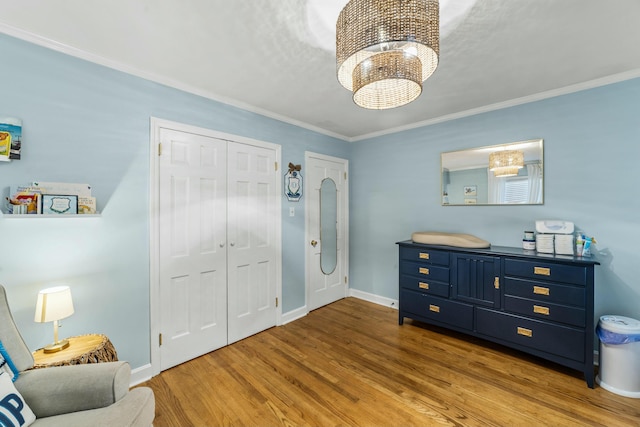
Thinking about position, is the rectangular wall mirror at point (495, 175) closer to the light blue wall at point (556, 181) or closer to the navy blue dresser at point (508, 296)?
the light blue wall at point (556, 181)

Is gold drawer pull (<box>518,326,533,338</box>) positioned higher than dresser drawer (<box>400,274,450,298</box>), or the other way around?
dresser drawer (<box>400,274,450,298</box>)

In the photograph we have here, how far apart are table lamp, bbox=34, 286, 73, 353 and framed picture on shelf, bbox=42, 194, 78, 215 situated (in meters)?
0.49

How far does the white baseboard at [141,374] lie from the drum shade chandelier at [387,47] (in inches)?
103

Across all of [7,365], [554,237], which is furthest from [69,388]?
[554,237]

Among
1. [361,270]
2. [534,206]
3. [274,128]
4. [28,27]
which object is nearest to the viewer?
[28,27]

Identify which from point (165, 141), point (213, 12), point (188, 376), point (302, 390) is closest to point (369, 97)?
point (213, 12)

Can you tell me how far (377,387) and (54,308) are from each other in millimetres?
2230

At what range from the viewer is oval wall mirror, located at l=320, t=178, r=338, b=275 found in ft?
12.3

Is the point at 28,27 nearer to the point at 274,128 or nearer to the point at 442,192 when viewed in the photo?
the point at 274,128

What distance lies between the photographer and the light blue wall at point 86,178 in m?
1.67

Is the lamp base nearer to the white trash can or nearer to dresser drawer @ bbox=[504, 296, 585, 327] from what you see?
dresser drawer @ bbox=[504, 296, 585, 327]

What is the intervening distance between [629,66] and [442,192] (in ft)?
5.78

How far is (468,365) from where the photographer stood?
233cm

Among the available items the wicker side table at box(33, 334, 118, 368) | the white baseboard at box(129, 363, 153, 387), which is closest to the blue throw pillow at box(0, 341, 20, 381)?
the wicker side table at box(33, 334, 118, 368)
